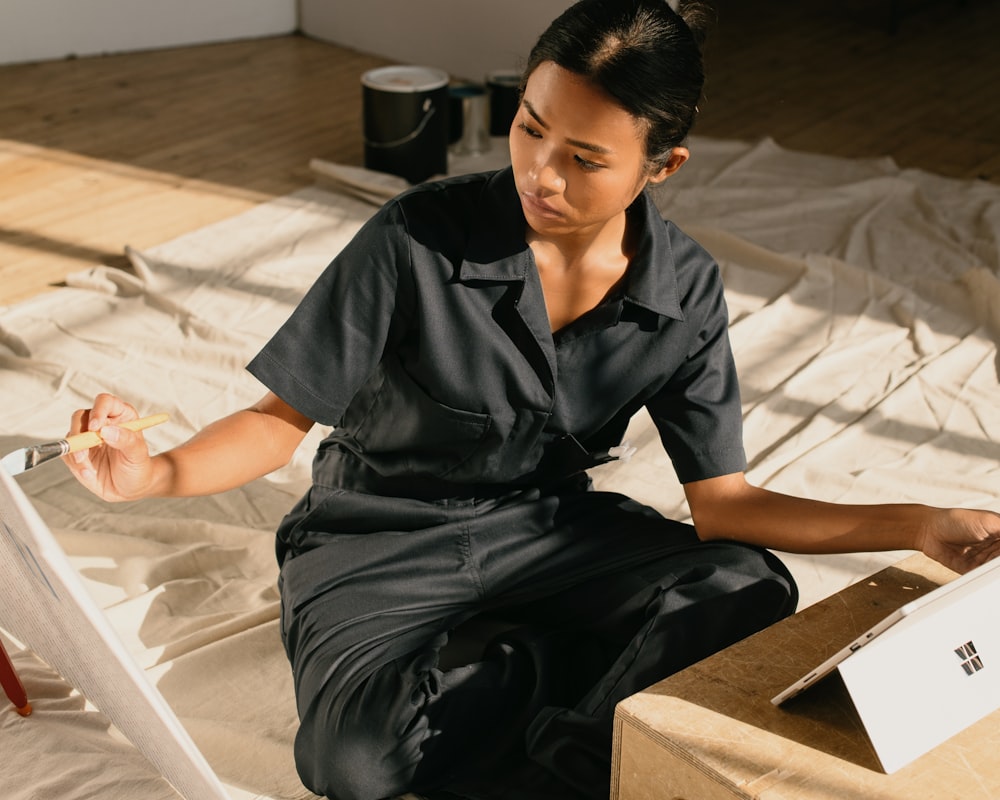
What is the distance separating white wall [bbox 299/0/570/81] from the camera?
4.39 metres

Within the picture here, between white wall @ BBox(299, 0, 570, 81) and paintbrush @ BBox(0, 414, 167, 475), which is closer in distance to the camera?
paintbrush @ BBox(0, 414, 167, 475)

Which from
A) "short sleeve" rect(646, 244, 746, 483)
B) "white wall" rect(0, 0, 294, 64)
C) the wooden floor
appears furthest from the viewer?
"white wall" rect(0, 0, 294, 64)

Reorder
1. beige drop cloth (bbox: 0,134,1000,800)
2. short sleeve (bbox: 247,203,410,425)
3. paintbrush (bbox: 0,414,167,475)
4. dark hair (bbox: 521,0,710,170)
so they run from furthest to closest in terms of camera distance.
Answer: beige drop cloth (bbox: 0,134,1000,800), short sleeve (bbox: 247,203,410,425), dark hair (bbox: 521,0,710,170), paintbrush (bbox: 0,414,167,475)

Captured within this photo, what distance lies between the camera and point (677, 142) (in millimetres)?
1271

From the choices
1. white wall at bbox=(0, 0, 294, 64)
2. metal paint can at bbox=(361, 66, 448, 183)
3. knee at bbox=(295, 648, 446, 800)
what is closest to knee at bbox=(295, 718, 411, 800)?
knee at bbox=(295, 648, 446, 800)

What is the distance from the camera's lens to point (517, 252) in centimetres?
132

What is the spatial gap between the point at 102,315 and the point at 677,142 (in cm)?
163

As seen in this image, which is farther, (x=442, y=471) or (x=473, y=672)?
(x=442, y=471)

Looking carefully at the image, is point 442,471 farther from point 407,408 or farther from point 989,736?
point 989,736

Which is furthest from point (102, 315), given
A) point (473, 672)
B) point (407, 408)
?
point (473, 672)

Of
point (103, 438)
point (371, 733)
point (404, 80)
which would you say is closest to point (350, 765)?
point (371, 733)

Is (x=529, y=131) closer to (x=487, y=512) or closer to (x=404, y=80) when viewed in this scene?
(x=487, y=512)

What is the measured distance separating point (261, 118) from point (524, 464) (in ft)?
9.45

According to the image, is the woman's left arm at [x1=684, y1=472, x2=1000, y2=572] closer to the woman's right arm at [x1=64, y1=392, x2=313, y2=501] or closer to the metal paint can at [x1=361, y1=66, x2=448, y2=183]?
the woman's right arm at [x1=64, y1=392, x2=313, y2=501]
